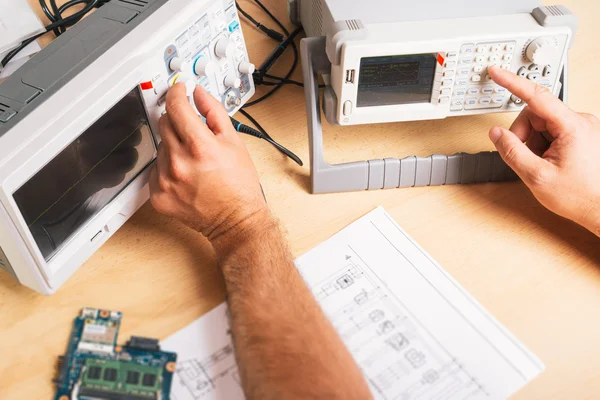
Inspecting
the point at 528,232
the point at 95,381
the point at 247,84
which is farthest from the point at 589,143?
the point at 95,381

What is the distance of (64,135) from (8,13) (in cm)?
63

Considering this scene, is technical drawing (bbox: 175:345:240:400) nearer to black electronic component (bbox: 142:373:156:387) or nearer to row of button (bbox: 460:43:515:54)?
black electronic component (bbox: 142:373:156:387)

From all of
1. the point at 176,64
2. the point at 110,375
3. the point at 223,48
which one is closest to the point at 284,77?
the point at 223,48

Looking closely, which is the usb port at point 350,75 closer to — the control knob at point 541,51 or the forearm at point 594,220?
the control knob at point 541,51

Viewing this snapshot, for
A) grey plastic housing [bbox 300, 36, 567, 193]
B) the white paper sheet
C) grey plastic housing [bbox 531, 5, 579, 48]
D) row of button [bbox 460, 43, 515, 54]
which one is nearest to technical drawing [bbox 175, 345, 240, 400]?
the white paper sheet

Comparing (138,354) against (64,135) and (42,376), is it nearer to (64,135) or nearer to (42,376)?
(42,376)

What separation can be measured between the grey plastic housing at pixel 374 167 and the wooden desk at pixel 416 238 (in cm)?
2

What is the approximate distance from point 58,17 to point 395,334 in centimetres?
102

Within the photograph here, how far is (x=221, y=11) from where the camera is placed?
96 centimetres

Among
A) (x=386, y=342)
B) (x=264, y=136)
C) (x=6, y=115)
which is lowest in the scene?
(x=386, y=342)

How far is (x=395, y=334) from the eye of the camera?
851mm

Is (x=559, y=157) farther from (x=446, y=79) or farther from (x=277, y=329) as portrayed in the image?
(x=277, y=329)

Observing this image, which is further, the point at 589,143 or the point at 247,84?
the point at 247,84

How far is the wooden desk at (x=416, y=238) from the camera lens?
2.78ft
